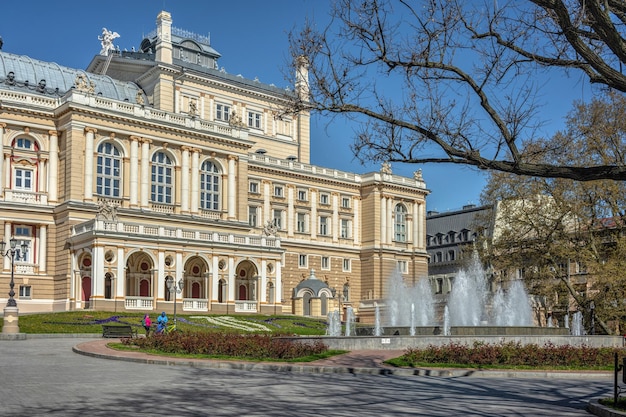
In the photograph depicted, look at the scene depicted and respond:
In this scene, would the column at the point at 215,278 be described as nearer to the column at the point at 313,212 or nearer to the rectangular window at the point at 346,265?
the column at the point at 313,212

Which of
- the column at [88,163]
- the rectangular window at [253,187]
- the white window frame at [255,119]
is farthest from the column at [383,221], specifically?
the column at [88,163]

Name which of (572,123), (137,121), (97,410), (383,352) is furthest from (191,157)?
(97,410)

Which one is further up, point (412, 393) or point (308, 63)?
point (308, 63)

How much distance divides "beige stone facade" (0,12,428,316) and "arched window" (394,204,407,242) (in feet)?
5.58

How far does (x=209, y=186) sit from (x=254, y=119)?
15043 mm

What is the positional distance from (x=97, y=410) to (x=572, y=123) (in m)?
38.5

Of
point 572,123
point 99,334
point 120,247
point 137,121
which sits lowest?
point 99,334

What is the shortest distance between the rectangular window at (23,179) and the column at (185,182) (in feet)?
43.5

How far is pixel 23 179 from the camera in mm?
65938

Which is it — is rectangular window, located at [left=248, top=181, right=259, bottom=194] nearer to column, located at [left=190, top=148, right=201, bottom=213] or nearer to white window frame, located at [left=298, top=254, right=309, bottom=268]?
white window frame, located at [left=298, top=254, right=309, bottom=268]

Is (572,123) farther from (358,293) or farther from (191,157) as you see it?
(358,293)

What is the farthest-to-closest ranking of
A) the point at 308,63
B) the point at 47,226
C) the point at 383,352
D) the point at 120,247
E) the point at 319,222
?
the point at 319,222
the point at 47,226
the point at 120,247
the point at 383,352
the point at 308,63

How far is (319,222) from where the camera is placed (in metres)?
90.6

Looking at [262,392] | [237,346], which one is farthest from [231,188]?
[262,392]
